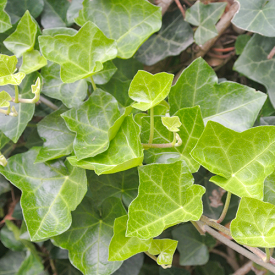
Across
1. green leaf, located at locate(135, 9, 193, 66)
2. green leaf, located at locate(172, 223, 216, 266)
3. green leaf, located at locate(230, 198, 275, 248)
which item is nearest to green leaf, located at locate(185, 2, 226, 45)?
green leaf, located at locate(135, 9, 193, 66)

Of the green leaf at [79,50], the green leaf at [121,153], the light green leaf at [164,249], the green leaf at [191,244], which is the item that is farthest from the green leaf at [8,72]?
the green leaf at [191,244]

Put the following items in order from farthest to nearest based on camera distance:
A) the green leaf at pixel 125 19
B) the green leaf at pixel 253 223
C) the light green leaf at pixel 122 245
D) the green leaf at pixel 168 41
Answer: the green leaf at pixel 168 41 < the green leaf at pixel 125 19 < the light green leaf at pixel 122 245 < the green leaf at pixel 253 223

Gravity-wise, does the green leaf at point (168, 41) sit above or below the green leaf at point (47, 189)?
above

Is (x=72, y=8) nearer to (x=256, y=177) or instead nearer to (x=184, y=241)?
(x=256, y=177)

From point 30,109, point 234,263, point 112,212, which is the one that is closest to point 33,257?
point 112,212

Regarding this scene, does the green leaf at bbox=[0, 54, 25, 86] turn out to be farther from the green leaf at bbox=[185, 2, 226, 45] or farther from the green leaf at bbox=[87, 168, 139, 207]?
the green leaf at bbox=[185, 2, 226, 45]

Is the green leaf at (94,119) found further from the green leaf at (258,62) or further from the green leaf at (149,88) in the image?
the green leaf at (258,62)

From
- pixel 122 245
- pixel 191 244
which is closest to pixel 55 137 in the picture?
pixel 122 245
